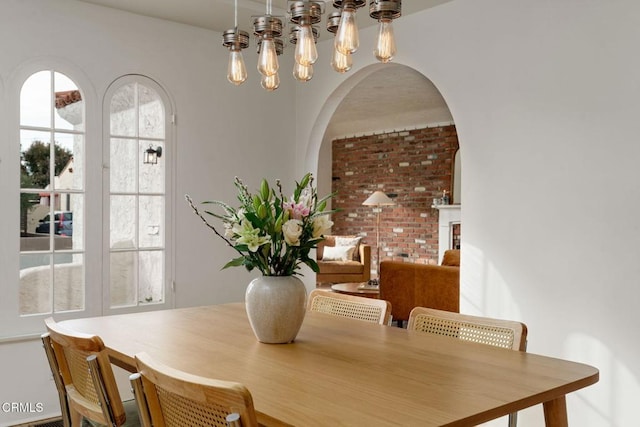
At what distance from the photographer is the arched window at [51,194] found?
12.0 ft

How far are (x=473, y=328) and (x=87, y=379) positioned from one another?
4.68ft

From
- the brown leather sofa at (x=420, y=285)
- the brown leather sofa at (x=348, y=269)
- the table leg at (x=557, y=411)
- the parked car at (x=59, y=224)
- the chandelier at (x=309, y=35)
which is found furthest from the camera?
the brown leather sofa at (x=348, y=269)

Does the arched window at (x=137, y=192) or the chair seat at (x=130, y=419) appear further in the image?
the arched window at (x=137, y=192)

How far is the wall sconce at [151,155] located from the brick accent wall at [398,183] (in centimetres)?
460

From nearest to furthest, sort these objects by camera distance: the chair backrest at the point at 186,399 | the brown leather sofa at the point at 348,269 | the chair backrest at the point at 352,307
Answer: the chair backrest at the point at 186,399 < the chair backrest at the point at 352,307 < the brown leather sofa at the point at 348,269

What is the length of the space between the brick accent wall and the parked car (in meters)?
5.16

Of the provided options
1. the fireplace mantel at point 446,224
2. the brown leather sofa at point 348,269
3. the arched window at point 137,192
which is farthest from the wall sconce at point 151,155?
the brown leather sofa at point 348,269

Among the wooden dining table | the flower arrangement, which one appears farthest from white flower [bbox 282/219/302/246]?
the wooden dining table

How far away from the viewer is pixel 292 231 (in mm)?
2061

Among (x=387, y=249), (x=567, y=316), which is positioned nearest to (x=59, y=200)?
(x=567, y=316)

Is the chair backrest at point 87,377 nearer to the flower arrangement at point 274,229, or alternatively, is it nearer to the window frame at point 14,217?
the flower arrangement at point 274,229

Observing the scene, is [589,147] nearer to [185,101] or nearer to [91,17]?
[185,101]
